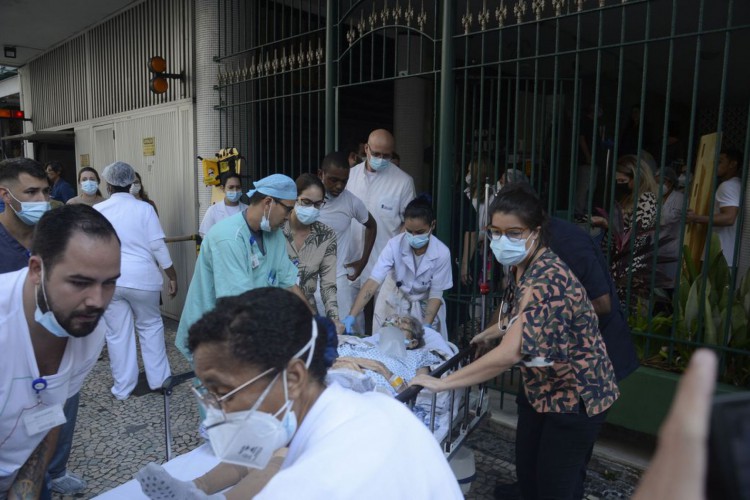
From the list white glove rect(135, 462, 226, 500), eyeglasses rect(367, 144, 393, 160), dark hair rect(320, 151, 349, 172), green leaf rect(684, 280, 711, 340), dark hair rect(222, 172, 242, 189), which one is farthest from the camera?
dark hair rect(222, 172, 242, 189)

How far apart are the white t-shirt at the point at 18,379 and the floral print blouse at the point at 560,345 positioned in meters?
1.75

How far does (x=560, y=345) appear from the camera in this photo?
215cm

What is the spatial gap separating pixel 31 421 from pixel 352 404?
1350mm

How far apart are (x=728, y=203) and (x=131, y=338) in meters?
4.85

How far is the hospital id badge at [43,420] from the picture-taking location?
192cm

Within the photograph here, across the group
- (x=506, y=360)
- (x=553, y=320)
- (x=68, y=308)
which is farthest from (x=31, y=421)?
(x=553, y=320)

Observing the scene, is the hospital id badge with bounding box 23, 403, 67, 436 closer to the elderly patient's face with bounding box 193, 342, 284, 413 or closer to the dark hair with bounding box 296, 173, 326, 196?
the elderly patient's face with bounding box 193, 342, 284, 413

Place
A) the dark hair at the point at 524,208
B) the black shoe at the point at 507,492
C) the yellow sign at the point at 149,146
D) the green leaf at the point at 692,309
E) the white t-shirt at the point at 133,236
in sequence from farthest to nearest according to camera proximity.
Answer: the yellow sign at the point at 149,146 < the white t-shirt at the point at 133,236 < the green leaf at the point at 692,309 < the black shoe at the point at 507,492 < the dark hair at the point at 524,208

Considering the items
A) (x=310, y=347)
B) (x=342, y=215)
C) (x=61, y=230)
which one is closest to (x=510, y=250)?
(x=310, y=347)

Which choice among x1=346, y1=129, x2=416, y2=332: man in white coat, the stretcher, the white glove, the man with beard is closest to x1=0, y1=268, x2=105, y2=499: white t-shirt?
the man with beard

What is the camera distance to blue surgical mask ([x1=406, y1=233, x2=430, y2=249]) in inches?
144

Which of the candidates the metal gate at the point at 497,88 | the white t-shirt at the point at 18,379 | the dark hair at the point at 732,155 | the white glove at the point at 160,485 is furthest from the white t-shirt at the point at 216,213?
the dark hair at the point at 732,155

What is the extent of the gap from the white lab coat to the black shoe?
109 centimetres

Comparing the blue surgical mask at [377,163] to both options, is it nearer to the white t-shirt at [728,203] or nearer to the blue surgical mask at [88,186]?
the white t-shirt at [728,203]
